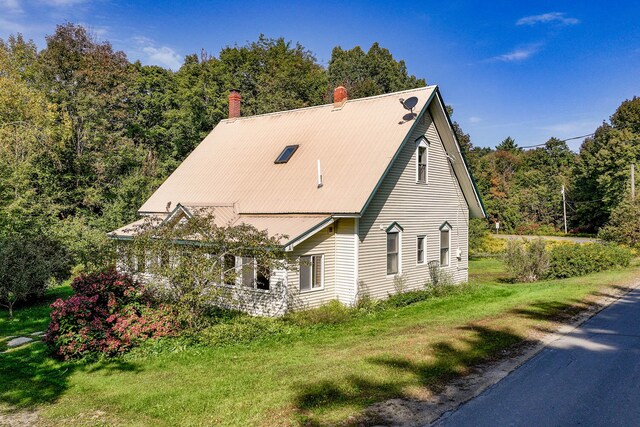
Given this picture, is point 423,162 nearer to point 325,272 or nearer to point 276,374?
point 325,272

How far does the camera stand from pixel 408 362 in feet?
27.4

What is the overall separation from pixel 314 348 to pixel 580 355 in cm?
538

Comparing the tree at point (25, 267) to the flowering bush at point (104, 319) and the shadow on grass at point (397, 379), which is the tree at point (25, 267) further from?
the shadow on grass at point (397, 379)

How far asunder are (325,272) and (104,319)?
7.14m

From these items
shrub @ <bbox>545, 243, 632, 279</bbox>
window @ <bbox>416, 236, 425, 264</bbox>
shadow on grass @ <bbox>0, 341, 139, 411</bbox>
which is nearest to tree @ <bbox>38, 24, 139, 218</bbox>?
shadow on grass @ <bbox>0, 341, 139, 411</bbox>

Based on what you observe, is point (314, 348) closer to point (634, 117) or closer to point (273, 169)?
point (273, 169)

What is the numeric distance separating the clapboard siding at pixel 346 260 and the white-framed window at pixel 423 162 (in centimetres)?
463

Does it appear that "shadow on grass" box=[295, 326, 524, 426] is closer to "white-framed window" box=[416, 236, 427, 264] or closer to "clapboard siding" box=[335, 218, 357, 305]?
"clapboard siding" box=[335, 218, 357, 305]

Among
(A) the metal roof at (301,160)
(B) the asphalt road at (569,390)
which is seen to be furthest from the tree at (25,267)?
(B) the asphalt road at (569,390)

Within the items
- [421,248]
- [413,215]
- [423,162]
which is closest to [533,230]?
[421,248]

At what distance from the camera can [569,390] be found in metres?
7.00

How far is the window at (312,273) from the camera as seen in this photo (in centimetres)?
1495

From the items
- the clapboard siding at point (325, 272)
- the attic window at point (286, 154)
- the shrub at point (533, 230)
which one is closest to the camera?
the clapboard siding at point (325, 272)

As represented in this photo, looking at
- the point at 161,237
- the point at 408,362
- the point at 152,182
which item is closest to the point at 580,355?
the point at 408,362
